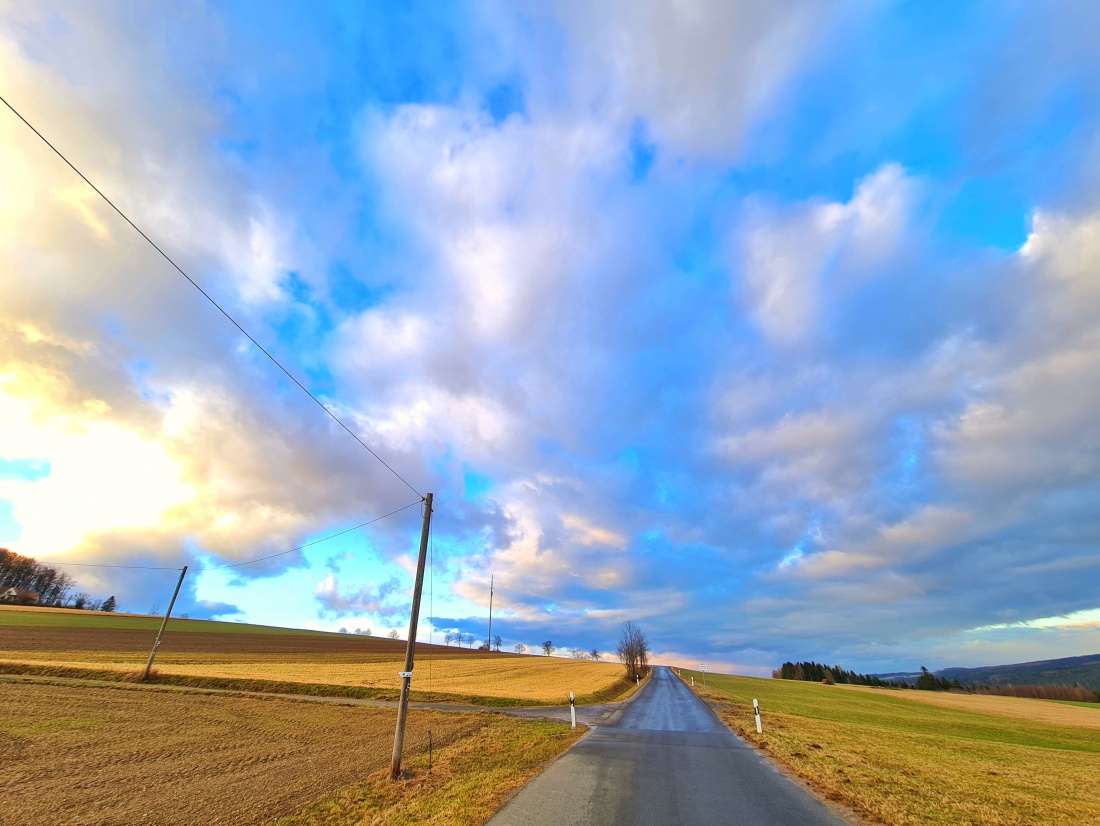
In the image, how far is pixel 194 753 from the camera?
16.2 metres

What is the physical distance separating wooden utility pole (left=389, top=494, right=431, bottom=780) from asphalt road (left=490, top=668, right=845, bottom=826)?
155 inches

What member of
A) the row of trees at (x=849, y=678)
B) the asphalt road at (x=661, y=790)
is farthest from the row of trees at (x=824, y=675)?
the asphalt road at (x=661, y=790)

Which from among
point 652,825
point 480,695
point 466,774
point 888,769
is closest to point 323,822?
point 466,774

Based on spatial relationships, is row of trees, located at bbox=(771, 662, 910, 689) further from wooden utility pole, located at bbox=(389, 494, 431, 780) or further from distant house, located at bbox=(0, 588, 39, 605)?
distant house, located at bbox=(0, 588, 39, 605)

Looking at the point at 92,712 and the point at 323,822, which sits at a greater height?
the point at 92,712

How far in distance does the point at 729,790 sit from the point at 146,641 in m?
82.3

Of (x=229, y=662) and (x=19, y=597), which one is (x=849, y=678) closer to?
(x=229, y=662)

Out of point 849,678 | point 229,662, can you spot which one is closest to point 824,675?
point 849,678

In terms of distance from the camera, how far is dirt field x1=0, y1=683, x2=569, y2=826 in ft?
36.8

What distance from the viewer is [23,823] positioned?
400 inches

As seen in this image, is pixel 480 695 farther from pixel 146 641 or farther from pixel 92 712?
pixel 146 641

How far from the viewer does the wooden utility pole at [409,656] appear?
553 inches

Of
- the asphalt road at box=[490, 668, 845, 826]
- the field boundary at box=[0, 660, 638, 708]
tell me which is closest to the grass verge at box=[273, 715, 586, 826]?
the asphalt road at box=[490, 668, 845, 826]

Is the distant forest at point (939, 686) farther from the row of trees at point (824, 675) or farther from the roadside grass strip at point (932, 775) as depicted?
the roadside grass strip at point (932, 775)
